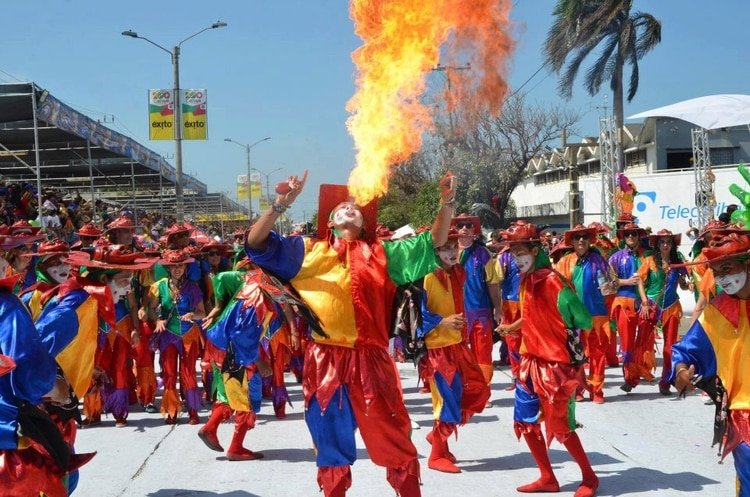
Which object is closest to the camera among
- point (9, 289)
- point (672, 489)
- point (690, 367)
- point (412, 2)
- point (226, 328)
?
point (9, 289)

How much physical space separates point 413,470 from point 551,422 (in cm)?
149

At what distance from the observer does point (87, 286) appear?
540 centimetres

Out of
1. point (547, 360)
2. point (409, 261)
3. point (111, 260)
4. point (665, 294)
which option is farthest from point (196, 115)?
point (409, 261)

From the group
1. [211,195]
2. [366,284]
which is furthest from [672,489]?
[211,195]

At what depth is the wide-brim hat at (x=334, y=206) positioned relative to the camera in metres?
5.14

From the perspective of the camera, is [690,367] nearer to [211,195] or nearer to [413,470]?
[413,470]

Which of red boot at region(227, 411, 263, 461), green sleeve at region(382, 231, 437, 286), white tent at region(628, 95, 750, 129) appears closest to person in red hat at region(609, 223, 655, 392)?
red boot at region(227, 411, 263, 461)

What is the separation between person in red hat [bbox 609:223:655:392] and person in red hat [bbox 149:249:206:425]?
4.97m

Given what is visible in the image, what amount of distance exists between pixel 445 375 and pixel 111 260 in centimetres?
288

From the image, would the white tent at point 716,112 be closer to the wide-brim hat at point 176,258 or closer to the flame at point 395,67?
the wide-brim hat at point 176,258

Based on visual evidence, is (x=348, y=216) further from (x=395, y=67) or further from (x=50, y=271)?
(x=50, y=271)

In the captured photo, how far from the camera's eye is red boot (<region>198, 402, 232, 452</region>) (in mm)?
7195

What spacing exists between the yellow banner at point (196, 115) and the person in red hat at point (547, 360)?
783 inches

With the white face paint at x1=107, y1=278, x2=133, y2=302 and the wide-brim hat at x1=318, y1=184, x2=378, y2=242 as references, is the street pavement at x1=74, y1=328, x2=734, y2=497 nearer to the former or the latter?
the white face paint at x1=107, y1=278, x2=133, y2=302
